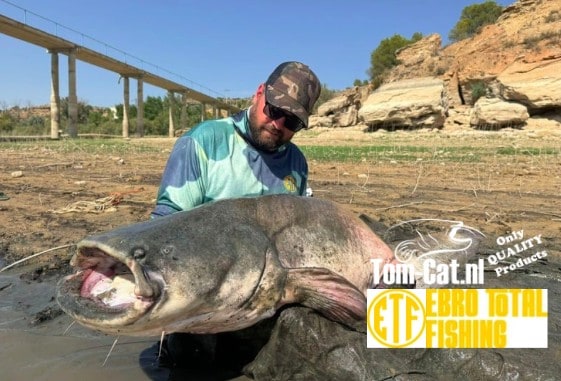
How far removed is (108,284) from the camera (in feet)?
5.78

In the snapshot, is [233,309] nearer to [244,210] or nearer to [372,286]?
[244,210]

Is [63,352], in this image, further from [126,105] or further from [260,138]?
[126,105]

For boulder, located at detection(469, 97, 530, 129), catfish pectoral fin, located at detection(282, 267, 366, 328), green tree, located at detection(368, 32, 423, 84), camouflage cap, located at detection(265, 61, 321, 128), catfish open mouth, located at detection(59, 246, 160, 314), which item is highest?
green tree, located at detection(368, 32, 423, 84)

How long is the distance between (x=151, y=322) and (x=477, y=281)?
1675 mm

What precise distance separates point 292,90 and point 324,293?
1.18 meters

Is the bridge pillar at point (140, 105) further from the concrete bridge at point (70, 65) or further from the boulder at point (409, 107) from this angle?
the boulder at point (409, 107)

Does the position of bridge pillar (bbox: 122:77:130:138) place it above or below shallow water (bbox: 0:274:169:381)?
above

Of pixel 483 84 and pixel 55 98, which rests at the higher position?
pixel 55 98

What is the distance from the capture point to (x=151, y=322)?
5.56 ft

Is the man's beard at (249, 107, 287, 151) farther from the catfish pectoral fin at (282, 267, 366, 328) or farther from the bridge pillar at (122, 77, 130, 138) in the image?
the bridge pillar at (122, 77, 130, 138)

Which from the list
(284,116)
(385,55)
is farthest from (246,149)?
(385,55)

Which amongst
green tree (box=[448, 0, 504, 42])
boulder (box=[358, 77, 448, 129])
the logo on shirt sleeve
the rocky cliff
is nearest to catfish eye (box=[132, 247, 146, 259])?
the logo on shirt sleeve

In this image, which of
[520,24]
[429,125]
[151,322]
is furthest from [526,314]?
[520,24]

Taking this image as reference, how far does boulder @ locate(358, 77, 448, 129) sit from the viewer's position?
19.9 metres
